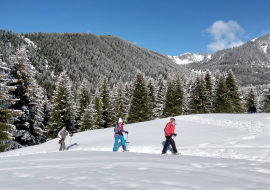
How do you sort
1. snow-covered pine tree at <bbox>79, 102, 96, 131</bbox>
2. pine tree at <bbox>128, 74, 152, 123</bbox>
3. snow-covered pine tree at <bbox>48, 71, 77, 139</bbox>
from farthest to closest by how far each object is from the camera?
1. snow-covered pine tree at <bbox>79, 102, 96, 131</bbox>
2. pine tree at <bbox>128, 74, 152, 123</bbox>
3. snow-covered pine tree at <bbox>48, 71, 77, 139</bbox>

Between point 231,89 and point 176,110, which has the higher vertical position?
point 231,89

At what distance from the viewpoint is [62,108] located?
28.6 m

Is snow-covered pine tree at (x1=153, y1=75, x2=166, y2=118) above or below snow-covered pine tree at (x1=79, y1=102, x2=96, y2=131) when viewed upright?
above

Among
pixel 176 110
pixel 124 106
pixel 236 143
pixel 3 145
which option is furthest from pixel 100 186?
pixel 124 106

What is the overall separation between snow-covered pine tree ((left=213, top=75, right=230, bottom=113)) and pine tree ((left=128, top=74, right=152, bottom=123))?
1461cm

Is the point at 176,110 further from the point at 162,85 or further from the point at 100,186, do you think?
the point at 100,186

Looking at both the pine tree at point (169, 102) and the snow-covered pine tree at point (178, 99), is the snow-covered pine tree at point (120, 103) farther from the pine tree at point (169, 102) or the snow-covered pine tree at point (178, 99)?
the snow-covered pine tree at point (178, 99)

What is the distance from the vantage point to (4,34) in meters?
193

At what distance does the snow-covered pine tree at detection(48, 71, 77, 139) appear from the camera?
28375mm

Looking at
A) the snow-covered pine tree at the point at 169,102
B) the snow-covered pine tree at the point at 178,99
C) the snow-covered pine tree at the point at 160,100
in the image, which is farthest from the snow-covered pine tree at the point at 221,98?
the snow-covered pine tree at the point at 160,100

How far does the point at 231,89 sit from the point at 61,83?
32095 millimetres

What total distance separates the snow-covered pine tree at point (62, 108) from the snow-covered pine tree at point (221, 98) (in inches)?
1096

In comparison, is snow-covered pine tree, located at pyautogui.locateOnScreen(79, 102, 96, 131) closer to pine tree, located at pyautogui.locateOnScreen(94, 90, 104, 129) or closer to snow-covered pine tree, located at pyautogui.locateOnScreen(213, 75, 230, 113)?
pine tree, located at pyautogui.locateOnScreen(94, 90, 104, 129)

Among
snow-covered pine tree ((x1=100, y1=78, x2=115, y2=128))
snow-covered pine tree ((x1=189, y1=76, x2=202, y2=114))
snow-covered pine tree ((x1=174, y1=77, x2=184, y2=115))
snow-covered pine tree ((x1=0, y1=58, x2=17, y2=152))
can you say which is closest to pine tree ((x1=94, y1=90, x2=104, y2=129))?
snow-covered pine tree ((x1=100, y1=78, x2=115, y2=128))
